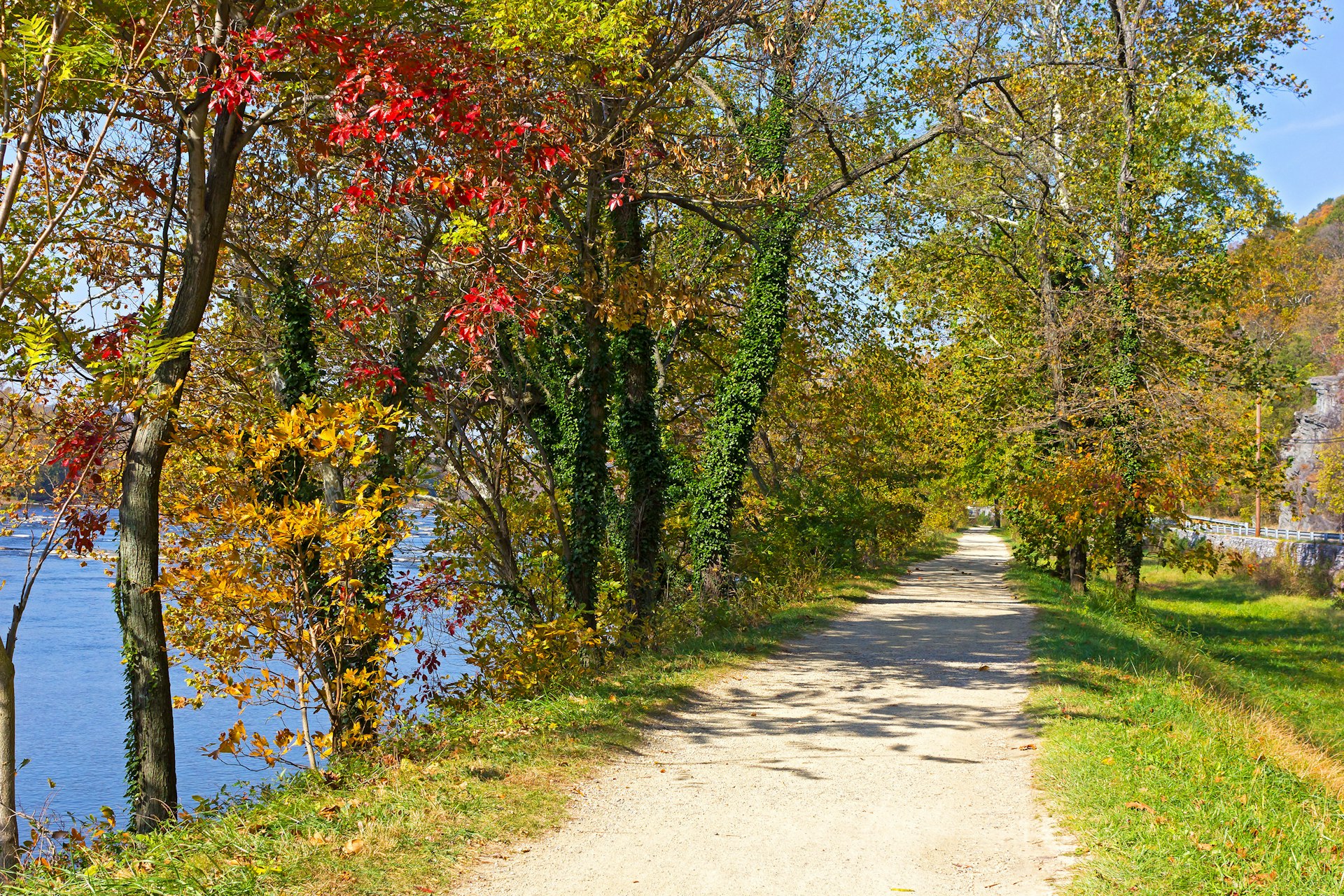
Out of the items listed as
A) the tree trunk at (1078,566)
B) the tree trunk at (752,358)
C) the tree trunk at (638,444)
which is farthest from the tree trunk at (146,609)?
the tree trunk at (1078,566)

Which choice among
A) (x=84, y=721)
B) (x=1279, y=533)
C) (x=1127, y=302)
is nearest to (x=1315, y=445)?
(x=1279, y=533)

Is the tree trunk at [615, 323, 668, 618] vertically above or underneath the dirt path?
above

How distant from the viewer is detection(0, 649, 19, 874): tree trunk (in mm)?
5820

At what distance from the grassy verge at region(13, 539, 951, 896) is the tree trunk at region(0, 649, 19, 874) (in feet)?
3.36

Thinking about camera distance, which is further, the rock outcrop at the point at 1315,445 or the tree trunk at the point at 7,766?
the rock outcrop at the point at 1315,445

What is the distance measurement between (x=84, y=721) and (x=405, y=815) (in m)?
15.7

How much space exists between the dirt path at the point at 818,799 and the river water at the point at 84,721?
5.82 m

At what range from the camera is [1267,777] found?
21.7 ft

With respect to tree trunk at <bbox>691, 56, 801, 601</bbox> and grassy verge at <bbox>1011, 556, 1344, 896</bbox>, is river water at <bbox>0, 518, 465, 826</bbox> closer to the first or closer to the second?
tree trunk at <bbox>691, 56, 801, 601</bbox>

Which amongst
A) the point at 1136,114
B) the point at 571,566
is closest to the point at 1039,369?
the point at 1136,114

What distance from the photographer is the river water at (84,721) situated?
14.6 metres

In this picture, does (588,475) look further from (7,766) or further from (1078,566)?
(1078,566)

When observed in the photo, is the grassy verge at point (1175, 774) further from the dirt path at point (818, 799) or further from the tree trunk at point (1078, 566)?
the tree trunk at point (1078, 566)

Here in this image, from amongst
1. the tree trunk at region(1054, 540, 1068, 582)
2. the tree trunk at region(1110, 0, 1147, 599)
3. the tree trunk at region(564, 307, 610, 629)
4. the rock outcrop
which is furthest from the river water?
the rock outcrop
